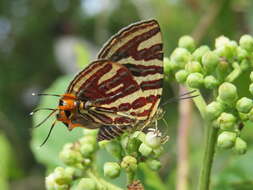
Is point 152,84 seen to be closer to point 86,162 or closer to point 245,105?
point 245,105

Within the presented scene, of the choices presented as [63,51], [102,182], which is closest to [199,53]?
[102,182]

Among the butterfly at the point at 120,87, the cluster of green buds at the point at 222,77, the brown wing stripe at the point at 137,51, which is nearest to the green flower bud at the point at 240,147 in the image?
the cluster of green buds at the point at 222,77

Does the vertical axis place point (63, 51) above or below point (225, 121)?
above

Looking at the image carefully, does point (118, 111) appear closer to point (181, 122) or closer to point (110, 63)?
point (110, 63)

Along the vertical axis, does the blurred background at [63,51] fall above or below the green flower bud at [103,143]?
above

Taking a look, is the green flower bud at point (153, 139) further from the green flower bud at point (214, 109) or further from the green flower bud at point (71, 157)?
the green flower bud at point (71, 157)

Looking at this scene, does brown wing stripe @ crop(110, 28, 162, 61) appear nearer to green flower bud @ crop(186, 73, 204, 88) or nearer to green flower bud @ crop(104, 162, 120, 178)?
green flower bud @ crop(186, 73, 204, 88)

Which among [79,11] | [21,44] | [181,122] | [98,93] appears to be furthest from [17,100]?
[98,93]
